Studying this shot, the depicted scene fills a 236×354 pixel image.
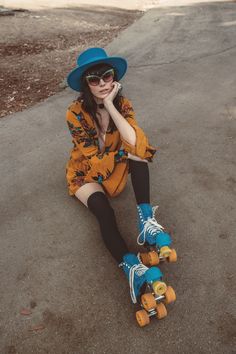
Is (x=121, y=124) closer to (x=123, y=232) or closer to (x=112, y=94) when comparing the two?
(x=112, y=94)

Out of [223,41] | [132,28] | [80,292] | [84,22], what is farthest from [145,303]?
[84,22]

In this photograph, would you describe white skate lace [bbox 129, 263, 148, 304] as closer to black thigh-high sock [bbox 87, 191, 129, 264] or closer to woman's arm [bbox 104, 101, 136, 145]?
black thigh-high sock [bbox 87, 191, 129, 264]

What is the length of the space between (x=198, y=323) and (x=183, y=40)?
6919 mm

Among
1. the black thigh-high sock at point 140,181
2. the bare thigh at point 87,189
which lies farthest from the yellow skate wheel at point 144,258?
the bare thigh at point 87,189

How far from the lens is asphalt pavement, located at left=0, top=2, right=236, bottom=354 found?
2.42 m

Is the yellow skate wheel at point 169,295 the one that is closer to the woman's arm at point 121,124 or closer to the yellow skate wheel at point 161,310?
the yellow skate wheel at point 161,310

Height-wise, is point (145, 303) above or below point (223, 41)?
above

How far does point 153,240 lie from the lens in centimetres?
260

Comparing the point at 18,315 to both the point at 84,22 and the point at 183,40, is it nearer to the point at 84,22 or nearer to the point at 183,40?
the point at 183,40

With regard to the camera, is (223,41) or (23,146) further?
(223,41)

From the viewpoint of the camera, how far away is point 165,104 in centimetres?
545

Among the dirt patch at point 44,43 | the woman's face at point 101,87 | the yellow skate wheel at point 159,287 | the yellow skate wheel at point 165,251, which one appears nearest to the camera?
the yellow skate wheel at point 159,287

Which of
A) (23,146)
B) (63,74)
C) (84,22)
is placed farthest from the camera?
(84,22)

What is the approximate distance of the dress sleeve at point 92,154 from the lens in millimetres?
3109
